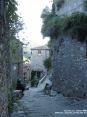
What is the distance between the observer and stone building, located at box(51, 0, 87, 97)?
21572mm

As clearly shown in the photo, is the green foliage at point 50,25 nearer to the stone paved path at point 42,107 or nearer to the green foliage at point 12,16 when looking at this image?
the stone paved path at point 42,107

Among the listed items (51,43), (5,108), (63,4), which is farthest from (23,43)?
(51,43)

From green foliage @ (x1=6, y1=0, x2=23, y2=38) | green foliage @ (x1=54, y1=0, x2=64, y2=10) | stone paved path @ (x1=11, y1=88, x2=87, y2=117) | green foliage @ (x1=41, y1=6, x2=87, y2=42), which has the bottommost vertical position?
stone paved path @ (x1=11, y1=88, x2=87, y2=117)

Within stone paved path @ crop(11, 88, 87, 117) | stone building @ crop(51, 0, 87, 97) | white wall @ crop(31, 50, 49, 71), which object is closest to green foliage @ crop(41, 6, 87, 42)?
stone building @ crop(51, 0, 87, 97)

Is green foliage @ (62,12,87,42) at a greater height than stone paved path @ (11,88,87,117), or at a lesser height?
greater

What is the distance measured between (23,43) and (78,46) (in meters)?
9.31

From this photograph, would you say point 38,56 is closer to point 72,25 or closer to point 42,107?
point 72,25

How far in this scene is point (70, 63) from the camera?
23.7 metres

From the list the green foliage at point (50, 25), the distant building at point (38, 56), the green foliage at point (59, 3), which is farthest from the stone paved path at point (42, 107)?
the distant building at point (38, 56)

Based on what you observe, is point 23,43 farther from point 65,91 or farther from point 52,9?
point 52,9

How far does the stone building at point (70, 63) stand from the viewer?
2157 cm

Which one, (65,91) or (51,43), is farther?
(51,43)

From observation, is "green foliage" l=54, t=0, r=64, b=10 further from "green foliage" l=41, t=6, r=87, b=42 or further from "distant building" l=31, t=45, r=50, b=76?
"distant building" l=31, t=45, r=50, b=76

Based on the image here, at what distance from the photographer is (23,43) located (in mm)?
13242
